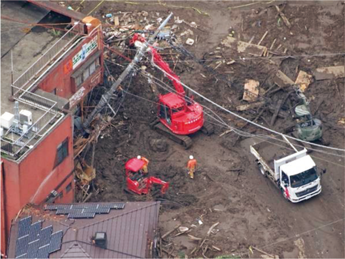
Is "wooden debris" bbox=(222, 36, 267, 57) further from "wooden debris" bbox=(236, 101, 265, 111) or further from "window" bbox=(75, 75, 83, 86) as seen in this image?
"window" bbox=(75, 75, 83, 86)

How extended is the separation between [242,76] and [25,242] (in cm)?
2389

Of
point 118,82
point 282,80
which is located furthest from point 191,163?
point 282,80

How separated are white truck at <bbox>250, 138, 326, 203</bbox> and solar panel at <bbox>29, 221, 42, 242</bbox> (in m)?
16.1

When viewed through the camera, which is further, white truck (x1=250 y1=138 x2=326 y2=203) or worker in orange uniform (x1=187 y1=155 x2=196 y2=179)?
worker in orange uniform (x1=187 y1=155 x2=196 y2=179)

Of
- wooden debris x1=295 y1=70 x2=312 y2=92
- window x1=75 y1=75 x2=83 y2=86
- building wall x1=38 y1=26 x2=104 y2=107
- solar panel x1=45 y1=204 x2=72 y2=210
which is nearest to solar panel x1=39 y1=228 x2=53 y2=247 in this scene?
solar panel x1=45 y1=204 x2=72 y2=210

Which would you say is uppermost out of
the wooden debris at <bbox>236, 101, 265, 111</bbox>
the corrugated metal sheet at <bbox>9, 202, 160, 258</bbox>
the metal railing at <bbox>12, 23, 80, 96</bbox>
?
the metal railing at <bbox>12, 23, 80, 96</bbox>

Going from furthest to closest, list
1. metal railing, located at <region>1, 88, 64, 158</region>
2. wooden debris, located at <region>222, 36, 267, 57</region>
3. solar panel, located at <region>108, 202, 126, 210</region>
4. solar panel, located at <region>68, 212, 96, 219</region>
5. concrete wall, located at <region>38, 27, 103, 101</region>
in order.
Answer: wooden debris, located at <region>222, 36, 267, 57</region>, concrete wall, located at <region>38, 27, 103, 101</region>, metal railing, located at <region>1, 88, 64, 158</region>, solar panel, located at <region>108, 202, 126, 210</region>, solar panel, located at <region>68, 212, 96, 219</region>

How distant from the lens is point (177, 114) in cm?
7038

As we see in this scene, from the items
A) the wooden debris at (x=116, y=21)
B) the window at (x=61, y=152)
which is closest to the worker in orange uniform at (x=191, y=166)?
the window at (x=61, y=152)

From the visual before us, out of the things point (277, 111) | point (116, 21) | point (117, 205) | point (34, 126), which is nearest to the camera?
point (117, 205)

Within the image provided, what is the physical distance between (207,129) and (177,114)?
92.4 inches

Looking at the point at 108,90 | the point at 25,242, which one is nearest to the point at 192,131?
the point at 108,90

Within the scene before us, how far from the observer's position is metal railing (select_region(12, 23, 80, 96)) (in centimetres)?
6375

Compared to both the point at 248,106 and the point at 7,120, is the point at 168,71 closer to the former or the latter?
the point at 248,106
